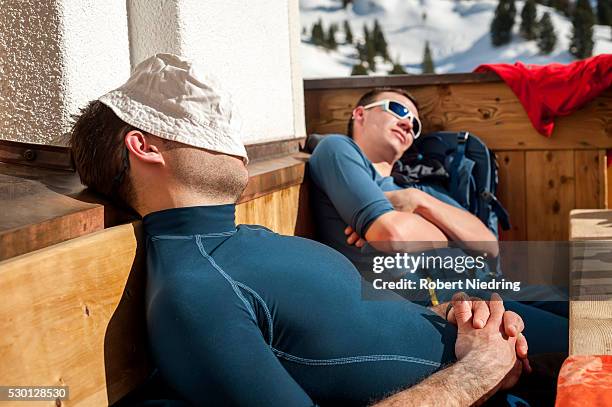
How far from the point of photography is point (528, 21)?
1588cm

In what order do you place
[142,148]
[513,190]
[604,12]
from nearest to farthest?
[142,148] → [513,190] → [604,12]

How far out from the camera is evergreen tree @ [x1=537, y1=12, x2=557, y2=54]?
15555mm

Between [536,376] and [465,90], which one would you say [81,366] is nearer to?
[536,376]

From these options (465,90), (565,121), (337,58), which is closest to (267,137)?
(465,90)

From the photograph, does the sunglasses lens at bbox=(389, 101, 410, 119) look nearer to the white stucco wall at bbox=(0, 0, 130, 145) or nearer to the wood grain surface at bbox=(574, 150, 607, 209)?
the wood grain surface at bbox=(574, 150, 607, 209)

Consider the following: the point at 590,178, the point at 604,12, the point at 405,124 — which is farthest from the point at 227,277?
the point at 604,12

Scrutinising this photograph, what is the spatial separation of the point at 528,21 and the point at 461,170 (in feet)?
42.4

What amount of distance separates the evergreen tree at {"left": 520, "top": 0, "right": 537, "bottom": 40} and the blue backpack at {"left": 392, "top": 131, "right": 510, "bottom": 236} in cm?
1245

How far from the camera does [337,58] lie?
46.7 ft

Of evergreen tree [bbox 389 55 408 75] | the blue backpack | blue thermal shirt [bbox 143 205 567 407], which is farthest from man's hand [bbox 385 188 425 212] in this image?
evergreen tree [bbox 389 55 408 75]

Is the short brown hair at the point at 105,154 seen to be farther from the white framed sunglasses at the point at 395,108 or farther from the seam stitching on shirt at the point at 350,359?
the white framed sunglasses at the point at 395,108

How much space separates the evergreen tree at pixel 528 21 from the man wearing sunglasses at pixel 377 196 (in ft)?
42.2

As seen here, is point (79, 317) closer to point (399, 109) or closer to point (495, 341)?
point (495, 341)

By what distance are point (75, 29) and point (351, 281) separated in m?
0.93
